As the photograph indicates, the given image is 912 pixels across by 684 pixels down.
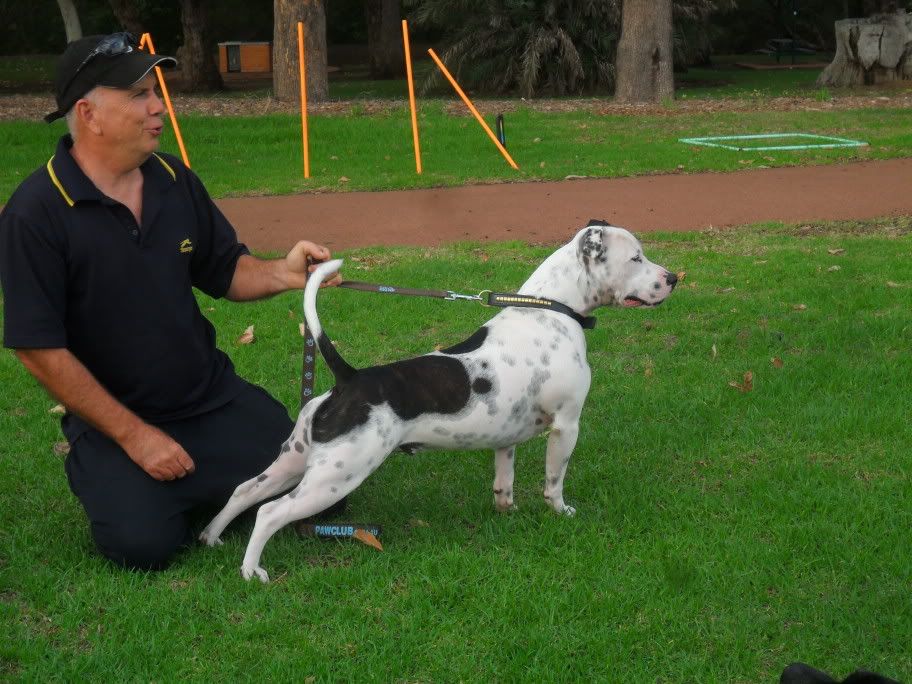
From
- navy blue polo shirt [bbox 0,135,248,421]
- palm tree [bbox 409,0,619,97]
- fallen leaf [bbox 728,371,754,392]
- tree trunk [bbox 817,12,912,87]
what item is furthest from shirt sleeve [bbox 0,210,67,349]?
tree trunk [bbox 817,12,912,87]

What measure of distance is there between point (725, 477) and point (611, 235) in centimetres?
127

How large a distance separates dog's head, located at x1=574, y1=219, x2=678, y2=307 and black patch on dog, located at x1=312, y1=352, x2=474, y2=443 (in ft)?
2.37

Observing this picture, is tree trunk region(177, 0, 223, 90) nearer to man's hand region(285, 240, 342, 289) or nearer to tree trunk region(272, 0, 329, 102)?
tree trunk region(272, 0, 329, 102)

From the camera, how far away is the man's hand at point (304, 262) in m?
4.54

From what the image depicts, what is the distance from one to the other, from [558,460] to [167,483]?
155 cm

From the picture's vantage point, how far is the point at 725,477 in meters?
5.09

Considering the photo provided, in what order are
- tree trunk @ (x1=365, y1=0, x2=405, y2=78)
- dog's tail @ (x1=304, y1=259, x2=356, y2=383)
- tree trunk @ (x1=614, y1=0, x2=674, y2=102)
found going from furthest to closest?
tree trunk @ (x1=365, y1=0, x2=405, y2=78) < tree trunk @ (x1=614, y1=0, x2=674, y2=102) < dog's tail @ (x1=304, y1=259, x2=356, y2=383)

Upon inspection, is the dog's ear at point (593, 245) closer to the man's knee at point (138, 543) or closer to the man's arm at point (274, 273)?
the man's arm at point (274, 273)

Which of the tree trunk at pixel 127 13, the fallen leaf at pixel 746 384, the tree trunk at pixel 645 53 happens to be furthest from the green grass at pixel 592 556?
the tree trunk at pixel 127 13

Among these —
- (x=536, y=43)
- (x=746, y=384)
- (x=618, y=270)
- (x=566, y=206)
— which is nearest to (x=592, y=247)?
(x=618, y=270)

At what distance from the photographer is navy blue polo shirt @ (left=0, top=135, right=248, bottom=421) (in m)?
4.19

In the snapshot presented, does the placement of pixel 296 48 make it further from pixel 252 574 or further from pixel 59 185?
pixel 252 574

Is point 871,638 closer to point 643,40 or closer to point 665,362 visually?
point 665,362

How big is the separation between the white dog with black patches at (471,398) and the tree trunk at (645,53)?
619 inches
